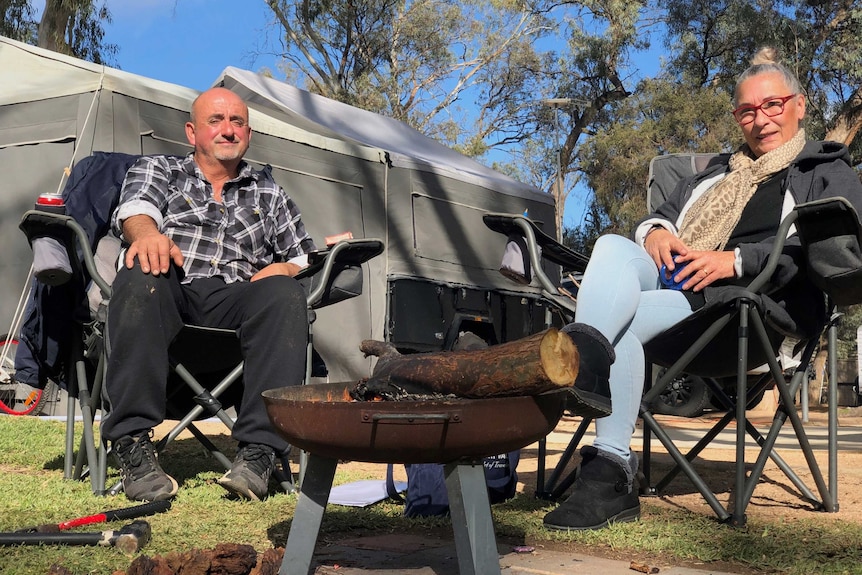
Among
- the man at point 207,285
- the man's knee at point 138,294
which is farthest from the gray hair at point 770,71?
the man's knee at point 138,294

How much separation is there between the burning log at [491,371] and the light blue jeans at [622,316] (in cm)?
70

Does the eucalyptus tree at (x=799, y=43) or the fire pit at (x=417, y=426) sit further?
the eucalyptus tree at (x=799, y=43)

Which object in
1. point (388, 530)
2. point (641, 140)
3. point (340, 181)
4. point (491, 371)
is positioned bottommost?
point (388, 530)

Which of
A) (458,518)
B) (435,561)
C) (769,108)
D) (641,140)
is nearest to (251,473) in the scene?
(435,561)

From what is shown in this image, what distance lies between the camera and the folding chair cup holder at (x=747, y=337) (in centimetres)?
217

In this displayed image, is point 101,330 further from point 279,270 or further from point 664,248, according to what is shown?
point 664,248

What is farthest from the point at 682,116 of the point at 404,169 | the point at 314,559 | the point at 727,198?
the point at 314,559

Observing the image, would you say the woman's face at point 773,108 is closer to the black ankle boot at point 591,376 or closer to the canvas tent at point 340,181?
the black ankle boot at point 591,376

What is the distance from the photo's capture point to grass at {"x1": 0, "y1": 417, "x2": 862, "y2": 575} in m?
1.75

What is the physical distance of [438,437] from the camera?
4.75 ft

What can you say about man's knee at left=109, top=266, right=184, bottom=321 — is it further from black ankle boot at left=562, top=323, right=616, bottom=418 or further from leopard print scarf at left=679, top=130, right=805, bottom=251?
leopard print scarf at left=679, top=130, right=805, bottom=251

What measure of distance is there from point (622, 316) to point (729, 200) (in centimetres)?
66

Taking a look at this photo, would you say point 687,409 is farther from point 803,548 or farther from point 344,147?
point 803,548

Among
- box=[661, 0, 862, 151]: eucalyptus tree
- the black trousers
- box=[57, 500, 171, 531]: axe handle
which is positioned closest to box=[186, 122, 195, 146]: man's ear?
the black trousers
